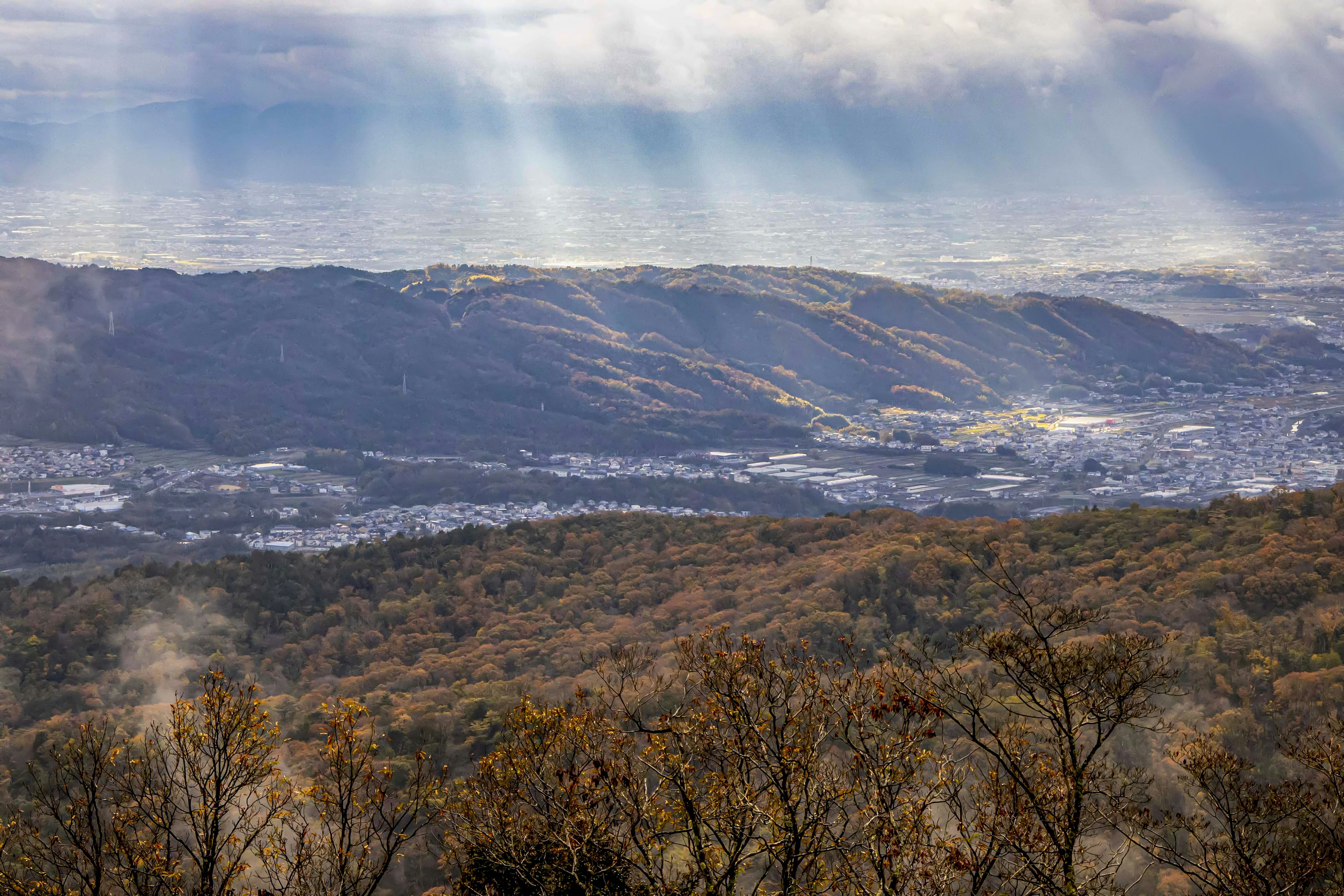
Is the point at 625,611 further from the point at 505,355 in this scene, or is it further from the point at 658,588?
the point at 505,355

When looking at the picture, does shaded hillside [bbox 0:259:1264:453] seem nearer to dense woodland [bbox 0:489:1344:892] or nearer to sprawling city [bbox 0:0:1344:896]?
sprawling city [bbox 0:0:1344:896]

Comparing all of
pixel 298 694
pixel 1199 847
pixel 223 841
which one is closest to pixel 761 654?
pixel 223 841

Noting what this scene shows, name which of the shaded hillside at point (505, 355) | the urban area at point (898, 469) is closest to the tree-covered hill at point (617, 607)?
the urban area at point (898, 469)

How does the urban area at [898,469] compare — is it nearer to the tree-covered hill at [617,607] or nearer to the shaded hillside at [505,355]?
the shaded hillside at [505,355]

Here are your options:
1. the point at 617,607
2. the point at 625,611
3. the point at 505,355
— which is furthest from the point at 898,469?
the point at 625,611

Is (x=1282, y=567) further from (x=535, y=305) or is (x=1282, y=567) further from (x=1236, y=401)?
(x=535, y=305)

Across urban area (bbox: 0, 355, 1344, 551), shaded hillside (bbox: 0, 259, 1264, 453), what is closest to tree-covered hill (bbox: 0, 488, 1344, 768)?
urban area (bbox: 0, 355, 1344, 551)
